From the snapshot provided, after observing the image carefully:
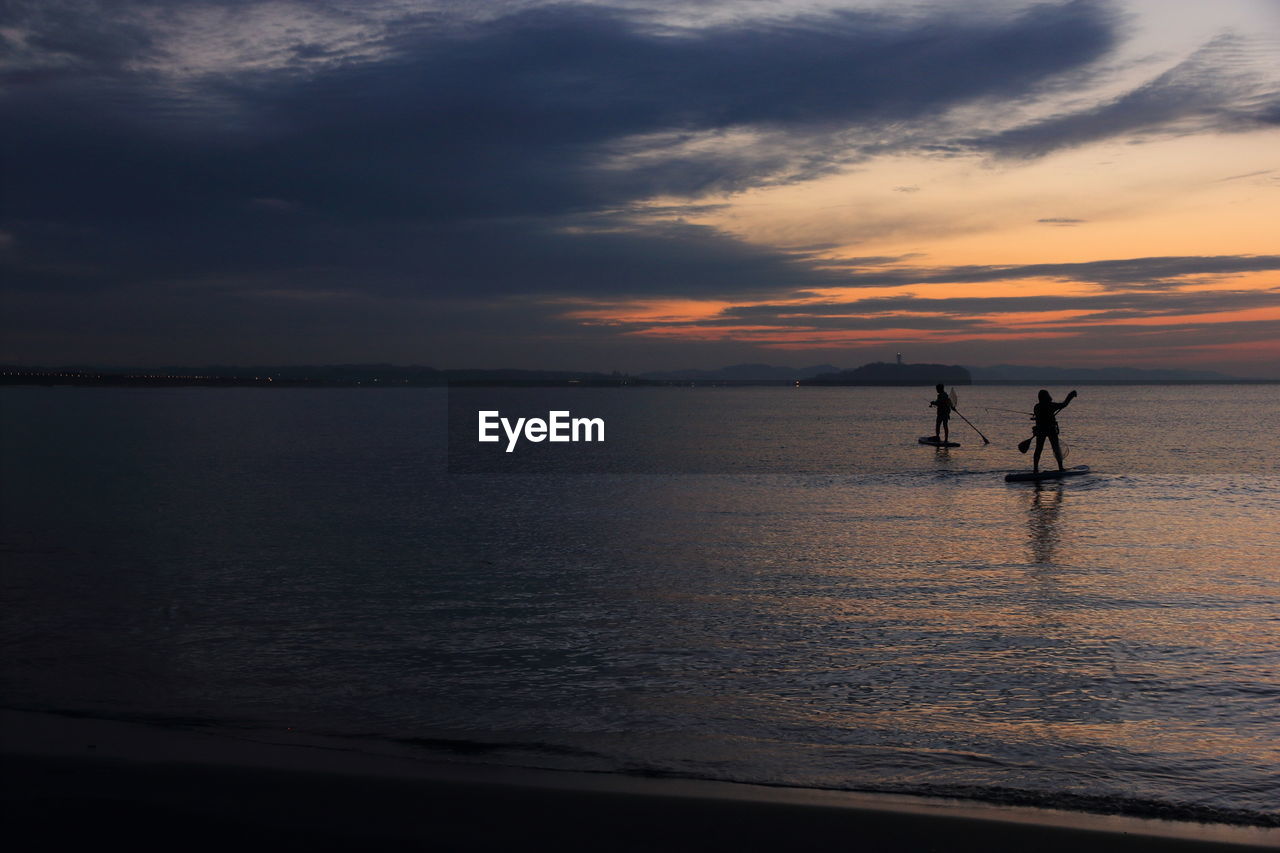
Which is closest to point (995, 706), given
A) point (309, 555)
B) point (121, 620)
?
point (121, 620)

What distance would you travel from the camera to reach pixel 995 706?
805cm

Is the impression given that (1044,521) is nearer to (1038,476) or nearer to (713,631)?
(1038,476)

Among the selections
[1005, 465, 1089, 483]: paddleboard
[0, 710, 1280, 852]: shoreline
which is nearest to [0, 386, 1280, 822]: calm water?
[0, 710, 1280, 852]: shoreline

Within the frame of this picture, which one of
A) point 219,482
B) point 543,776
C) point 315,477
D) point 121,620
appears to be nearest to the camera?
point 543,776

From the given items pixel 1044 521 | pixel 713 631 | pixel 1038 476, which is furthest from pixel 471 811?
pixel 1038 476

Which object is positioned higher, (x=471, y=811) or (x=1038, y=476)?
(x=1038, y=476)

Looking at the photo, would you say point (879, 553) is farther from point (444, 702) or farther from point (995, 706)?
point (444, 702)

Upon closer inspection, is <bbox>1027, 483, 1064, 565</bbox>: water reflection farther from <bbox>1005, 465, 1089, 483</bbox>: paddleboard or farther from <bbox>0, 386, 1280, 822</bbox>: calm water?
<bbox>1005, 465, 1089, 483</bbox>: paddleboard

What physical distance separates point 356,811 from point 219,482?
24.0 meters

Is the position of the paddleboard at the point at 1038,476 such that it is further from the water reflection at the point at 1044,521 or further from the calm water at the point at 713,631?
the calm water at the point at 713,631

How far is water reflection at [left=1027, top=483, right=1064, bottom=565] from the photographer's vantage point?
15555 mm

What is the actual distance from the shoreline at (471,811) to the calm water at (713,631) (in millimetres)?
358

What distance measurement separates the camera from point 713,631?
35.2 feet

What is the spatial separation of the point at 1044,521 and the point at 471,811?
50.8 ft
